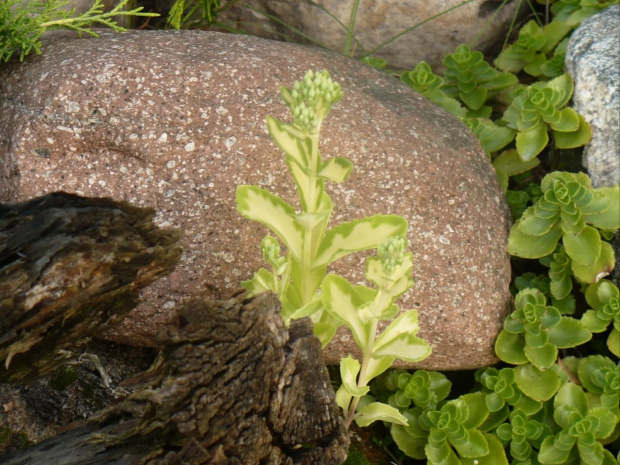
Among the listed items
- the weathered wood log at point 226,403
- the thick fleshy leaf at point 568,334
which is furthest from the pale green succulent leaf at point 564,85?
the weathered wood log at point 226,403

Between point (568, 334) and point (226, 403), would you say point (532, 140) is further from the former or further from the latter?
point (226, 403)

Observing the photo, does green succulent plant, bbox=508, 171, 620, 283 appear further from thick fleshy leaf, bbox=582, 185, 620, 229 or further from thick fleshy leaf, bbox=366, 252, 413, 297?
thick fleshy leaf, bbox=366, 252, 413, 297

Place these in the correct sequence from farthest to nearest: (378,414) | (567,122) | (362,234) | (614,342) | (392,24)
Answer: (392,24) → (567,122) → (614,342) → (378,414) → (362,234)

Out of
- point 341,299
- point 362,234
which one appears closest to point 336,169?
point 362,234

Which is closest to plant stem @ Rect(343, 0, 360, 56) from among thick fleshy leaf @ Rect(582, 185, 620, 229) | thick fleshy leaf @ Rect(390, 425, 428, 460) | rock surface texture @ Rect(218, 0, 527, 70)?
rock surface texture @ Rect(218, 0, 527, 70)

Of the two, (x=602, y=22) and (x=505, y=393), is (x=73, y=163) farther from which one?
(x=602, y=22)

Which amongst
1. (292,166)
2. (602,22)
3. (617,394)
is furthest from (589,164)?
(292,166)

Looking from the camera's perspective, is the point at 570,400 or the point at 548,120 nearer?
the point at 570,400
